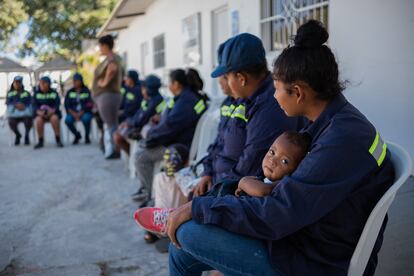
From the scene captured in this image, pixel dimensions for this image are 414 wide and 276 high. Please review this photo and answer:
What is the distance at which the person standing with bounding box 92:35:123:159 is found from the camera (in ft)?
20.0

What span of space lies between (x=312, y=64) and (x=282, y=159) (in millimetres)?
360

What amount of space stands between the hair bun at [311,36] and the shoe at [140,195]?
3155mm

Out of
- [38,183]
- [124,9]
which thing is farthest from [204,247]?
[124,9]

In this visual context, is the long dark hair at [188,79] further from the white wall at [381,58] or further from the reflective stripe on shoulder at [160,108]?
the white wall at [381,58]

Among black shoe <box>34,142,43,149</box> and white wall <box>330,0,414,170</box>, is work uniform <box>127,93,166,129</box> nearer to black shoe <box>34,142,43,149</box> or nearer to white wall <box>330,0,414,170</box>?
white wall <box>330,0,414,170</box>

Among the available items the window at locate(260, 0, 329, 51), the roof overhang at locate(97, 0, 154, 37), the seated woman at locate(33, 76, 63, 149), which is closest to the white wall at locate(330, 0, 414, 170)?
the window at locate(260, 0, 329, 51)

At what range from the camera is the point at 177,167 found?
3484mm

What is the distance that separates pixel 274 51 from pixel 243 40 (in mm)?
2561

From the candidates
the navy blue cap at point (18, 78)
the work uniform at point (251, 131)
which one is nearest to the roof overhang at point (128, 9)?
the navy blue cap at point (18, 78)

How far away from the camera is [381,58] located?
308cm

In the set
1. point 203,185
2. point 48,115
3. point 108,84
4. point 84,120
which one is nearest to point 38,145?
point 48,115

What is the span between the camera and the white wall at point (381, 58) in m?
2.85

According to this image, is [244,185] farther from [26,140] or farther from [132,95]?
[26,140]

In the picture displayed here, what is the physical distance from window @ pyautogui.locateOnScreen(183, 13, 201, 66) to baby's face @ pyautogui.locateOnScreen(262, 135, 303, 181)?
19.6ft
